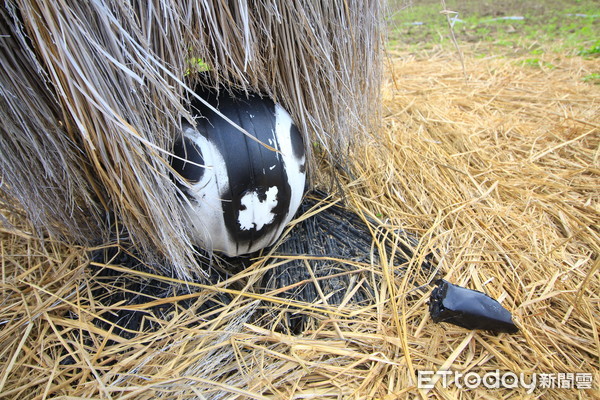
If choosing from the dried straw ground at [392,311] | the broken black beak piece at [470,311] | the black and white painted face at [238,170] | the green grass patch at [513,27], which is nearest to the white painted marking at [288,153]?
the black and white painted face at [238,170]

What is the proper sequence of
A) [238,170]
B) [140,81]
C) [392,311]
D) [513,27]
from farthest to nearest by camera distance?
[513,27]
[392,311]
[238,170]
[140,81]

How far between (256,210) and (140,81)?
477 mm

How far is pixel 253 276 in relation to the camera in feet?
4.12

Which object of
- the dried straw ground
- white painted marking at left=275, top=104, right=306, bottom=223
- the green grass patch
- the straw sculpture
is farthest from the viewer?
the green grass patch

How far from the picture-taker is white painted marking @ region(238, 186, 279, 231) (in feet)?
3.55

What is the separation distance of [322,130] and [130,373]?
92cm

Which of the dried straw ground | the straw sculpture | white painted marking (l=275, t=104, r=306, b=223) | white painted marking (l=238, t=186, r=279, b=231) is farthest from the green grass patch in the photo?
white painted marking (l=238, t=186, r=279, b=231)

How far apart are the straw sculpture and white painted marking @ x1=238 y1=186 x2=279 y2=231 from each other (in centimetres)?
18

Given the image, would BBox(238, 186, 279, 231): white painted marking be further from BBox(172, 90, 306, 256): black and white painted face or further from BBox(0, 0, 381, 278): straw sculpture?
BBox(0, 0, 381, 278): straw sculpture

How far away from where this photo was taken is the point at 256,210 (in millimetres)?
1103

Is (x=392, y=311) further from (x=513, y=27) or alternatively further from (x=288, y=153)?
(x=513, y=27)

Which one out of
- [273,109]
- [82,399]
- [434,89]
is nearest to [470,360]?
[273,109]

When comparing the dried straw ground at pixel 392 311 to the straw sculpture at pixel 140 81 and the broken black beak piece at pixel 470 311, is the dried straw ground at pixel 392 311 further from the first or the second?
the straw sculpture at pixel 140 81

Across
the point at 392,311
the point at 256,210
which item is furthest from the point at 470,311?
the point at 256,210
